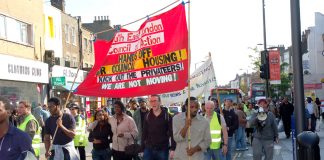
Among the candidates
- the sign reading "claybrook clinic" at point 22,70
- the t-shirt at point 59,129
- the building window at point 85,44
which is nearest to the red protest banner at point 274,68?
the sign reading "claybrook clinic" at point 22,70

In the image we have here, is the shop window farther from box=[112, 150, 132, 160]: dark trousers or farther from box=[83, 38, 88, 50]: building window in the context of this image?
box=[83, 38, 88, 50]: building window

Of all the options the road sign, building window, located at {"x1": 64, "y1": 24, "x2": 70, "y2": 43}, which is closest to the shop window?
the road sign

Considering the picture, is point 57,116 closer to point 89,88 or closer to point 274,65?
point 89,88

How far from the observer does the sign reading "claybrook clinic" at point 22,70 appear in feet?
77.0

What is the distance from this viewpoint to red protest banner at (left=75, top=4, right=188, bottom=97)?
7.64 meters

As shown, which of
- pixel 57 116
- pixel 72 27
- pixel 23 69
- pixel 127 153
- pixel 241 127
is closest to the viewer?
pixel 57 116

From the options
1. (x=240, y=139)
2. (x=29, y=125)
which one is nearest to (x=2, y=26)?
(x=240, y=139)

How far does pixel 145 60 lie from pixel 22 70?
19007 mm

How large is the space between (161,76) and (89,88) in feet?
4.45

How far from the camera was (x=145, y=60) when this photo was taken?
7.96 m

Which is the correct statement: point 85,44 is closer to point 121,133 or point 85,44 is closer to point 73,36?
point 73,36

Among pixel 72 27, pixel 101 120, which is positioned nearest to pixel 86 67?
pixel 72 27

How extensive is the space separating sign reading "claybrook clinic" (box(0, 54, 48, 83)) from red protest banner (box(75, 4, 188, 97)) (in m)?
16.0

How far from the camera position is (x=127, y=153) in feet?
29.2
